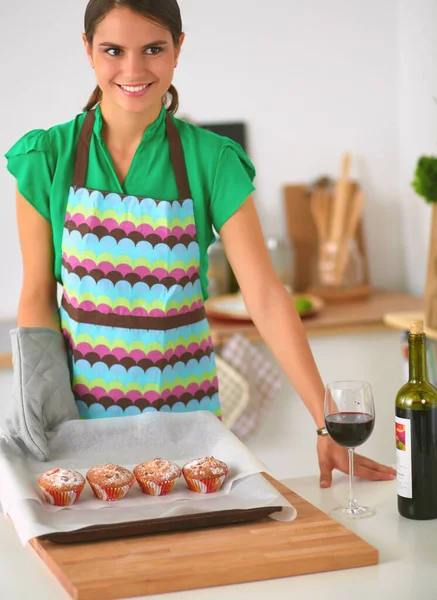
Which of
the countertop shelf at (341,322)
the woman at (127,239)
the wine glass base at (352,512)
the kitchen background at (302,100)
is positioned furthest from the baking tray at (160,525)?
the kitchen background at (302,100)

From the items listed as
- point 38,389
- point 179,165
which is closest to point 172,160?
point 179,165

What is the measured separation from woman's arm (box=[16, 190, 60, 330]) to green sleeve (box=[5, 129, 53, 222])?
0.02 metres

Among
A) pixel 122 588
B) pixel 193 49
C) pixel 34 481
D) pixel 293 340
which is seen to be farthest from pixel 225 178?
pixel 193 49

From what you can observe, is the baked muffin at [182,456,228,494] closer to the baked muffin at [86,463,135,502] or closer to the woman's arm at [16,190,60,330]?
the baked muffin at [86,463,135,502]

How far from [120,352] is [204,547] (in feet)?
1.86

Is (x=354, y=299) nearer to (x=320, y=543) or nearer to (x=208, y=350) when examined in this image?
(x=208, y=350)

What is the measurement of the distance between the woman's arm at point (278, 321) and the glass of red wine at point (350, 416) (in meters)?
0.15

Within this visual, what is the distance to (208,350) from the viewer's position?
168 centimetres

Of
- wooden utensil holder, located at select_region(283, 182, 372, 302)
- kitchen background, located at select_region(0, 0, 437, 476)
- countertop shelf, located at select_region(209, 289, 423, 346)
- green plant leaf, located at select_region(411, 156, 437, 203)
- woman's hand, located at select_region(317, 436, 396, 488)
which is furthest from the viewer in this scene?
wooden utensil holder, located at select_region(283, 182, 372, 302)

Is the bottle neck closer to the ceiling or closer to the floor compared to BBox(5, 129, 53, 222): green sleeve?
closer to the floor

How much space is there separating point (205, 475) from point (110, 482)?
0.39ft

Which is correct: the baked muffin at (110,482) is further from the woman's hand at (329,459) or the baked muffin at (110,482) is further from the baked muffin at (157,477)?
the woman's hand at (329,459)

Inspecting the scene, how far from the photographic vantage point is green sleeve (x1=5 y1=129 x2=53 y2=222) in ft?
5.03

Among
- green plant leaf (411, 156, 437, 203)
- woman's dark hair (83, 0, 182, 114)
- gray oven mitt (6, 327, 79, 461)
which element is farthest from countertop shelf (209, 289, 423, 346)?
woman's dark hair (83, 0, 182, 114)
